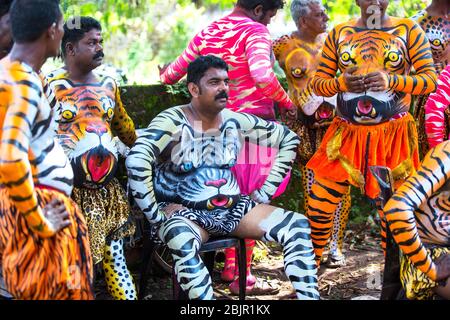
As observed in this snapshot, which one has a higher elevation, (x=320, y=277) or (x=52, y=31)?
(x=52, y=31)

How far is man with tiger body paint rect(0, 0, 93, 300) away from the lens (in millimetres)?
2838

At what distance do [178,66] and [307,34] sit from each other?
3.28 ft

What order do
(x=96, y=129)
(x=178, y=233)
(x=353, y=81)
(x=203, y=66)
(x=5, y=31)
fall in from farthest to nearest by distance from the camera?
(x=353, y=81) → (x=203, y=66) → (x=96, y=129) → (x=178, y=233) → (x=5, y=31)

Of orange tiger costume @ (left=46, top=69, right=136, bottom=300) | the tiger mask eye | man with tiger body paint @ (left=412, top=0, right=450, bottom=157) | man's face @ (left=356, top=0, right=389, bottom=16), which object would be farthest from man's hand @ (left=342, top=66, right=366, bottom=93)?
the tiger mask eye

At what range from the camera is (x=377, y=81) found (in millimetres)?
4398

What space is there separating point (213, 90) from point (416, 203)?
4.60 ft

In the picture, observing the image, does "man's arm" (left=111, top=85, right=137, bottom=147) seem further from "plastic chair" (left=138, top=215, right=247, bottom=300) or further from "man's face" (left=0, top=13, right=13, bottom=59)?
"man's face" (left=0, top=13, right=13, bottom=59)

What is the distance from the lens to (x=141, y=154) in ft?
13.3

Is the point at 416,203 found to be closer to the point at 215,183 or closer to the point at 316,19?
the point at 215,183

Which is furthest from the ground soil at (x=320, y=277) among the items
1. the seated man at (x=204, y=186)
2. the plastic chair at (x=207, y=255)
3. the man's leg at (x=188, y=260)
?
the man's leg at (x=188, y=260)

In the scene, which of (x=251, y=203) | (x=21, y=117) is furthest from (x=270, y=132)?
(x=21, y=117)

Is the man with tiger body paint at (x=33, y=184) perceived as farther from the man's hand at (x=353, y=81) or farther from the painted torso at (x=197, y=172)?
the man's hand at (x=353, y=81)

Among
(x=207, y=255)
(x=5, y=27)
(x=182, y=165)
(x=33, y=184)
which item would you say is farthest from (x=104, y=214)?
(x=33, y=184)

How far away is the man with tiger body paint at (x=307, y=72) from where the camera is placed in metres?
5.26
